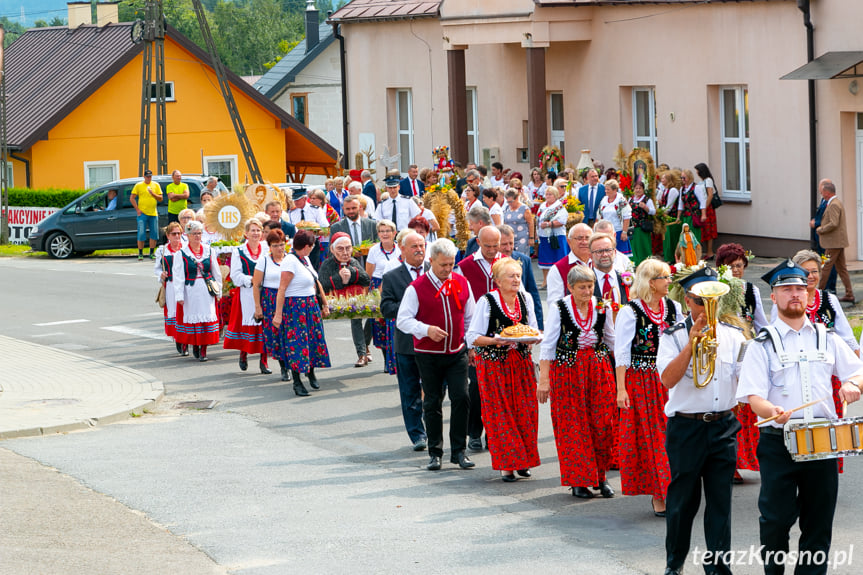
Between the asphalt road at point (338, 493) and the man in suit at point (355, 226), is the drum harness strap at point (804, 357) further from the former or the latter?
the man in suit at point (355, 226)

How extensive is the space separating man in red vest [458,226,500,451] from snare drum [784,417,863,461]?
450 cm

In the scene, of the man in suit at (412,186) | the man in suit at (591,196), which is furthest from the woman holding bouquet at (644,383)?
the man in suit at (591,196)

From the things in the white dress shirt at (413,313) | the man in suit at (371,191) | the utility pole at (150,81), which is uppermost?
the utility pole at (150,81)

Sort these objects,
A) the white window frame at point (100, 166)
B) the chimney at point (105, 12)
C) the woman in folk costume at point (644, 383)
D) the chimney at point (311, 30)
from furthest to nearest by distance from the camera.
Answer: the chimney at point (311, 30) → the chimney at point (105, 12) → the white window frame at point (100, 166) → the woman in folk costume at point (644, 383)

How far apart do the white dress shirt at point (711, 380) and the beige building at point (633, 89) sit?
14127 millimetres

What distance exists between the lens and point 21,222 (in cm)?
3647

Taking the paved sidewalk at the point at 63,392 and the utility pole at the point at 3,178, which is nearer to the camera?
the paved sidewalk at the point at 63,392

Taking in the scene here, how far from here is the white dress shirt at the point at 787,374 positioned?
659cm

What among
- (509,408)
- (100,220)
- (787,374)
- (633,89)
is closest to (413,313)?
(509,408)

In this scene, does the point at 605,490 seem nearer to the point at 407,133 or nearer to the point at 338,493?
the point at 338,493

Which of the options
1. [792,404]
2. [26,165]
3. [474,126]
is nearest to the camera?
[792,404]

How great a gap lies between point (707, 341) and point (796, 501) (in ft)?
3.10

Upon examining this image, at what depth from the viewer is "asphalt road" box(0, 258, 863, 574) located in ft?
Answer: 26.0

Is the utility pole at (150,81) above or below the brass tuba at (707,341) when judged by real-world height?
above
